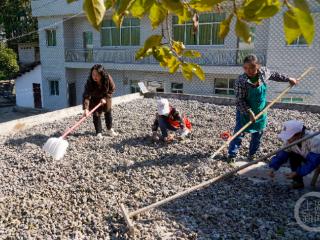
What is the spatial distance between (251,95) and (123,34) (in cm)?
1239

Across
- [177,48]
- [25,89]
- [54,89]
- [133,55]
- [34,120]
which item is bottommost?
[25,89]

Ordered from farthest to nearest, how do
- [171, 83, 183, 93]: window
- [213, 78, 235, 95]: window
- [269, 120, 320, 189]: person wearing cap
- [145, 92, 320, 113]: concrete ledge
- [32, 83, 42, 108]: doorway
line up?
[32, 83, 42, 108]: doorway, [171, 83, 183, 93]: window, [213, 78, 235, 95]: window, [145, 92, 320, 113]: concrete ledge, [269, 120, 320, 189]: person wearing cap

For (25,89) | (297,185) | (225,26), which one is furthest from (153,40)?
(25,89)

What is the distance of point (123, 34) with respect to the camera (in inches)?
618

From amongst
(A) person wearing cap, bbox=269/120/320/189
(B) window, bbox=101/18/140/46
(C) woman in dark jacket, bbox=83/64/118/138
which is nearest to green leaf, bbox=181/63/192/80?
(A) person wearing cap, bbox=269/120/320/189

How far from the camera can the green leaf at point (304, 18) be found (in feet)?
2.27

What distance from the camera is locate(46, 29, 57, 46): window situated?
57.9 feet

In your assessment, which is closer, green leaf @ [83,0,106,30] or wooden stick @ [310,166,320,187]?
green leaf @ [83,0,106,30]

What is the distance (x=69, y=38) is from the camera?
17359mm

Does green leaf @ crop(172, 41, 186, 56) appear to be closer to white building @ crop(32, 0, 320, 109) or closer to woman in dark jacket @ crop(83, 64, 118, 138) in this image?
woman in dark jacket @ crop(83, 64, 118, 138)

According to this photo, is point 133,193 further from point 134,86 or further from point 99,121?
point 134,86

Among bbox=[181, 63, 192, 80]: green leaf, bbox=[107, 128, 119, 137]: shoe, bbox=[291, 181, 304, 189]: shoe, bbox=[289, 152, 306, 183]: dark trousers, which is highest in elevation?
bbox=[181, 63, 192, 80]: green leaf

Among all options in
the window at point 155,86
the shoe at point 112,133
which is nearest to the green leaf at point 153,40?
the shoe at point 112,133

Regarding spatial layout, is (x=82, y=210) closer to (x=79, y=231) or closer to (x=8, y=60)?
(x=79, y=231)
